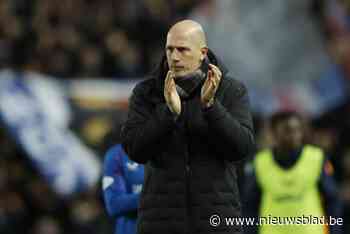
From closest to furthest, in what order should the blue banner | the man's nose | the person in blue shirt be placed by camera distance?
the man's nose
the person in blue shirt
the blue banner

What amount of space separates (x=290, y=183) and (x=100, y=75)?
5274 millimetres

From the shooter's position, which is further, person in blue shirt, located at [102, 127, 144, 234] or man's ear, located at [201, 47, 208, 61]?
person in blue shirt, located at [102, 127, 144, 234]

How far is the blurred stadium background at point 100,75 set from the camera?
12719 millimetres

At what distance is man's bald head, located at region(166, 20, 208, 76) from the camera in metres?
6.09

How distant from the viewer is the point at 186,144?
20.3 feet

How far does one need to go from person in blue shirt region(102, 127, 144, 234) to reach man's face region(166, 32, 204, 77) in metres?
1.45

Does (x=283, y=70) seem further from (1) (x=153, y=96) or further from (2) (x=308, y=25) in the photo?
(1) (x=153, y=96)

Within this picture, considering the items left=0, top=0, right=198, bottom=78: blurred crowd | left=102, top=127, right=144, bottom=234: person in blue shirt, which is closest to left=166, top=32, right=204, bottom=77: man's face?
left=102, top=127, right=144, bottom=234: person in blue shirt

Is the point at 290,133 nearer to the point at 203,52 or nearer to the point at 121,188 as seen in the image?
the point at 121,188

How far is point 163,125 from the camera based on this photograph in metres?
6.04

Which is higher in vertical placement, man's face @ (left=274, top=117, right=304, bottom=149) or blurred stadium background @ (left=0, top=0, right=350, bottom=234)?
man's face @ (left=274, top=117, right=304, bottom=149)

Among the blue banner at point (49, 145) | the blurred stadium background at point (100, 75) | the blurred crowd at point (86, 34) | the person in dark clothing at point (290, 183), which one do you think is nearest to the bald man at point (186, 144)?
the person in dark clothing at point (290, 183)

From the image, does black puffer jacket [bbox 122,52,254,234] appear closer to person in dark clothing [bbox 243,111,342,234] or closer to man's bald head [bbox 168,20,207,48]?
man's bald head [bbox 168,20,207,48]

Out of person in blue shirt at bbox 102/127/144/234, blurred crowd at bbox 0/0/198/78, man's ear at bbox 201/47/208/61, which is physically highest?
man's ear at bbox 201/47/208/61
